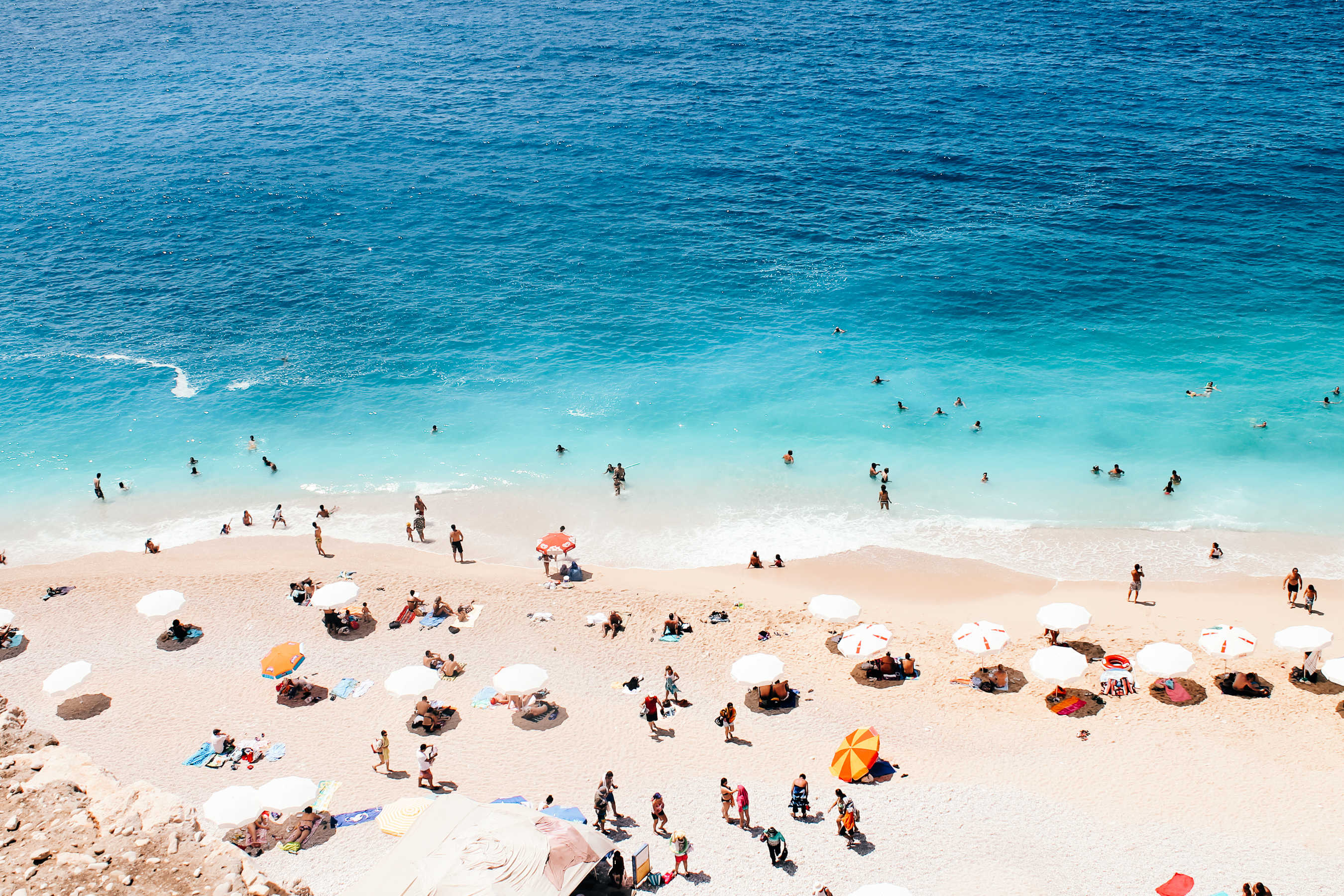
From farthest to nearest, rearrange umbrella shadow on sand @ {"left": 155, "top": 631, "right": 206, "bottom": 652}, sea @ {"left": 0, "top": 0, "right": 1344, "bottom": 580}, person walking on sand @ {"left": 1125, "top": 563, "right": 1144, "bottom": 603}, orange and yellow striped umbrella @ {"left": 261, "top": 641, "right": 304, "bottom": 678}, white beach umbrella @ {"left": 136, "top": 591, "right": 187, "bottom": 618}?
sea @ {"left": 0, "top": 0, "right": 1344, "bottom": 580} → person walking on sand @ {"left": 1125, "top": 563, "right": 1144, "bottom": 603} → white beach umbrella @ {"left": 136, "top": 591, "right": 187, "bottom": 618} → umbrella shadow on sand @ {"left": 155, "top": 631, "right": 206, "bottom": 652} → orange and yellow striped umbrella @ {"left": 261, "top": 641, "right": 304, "bottom": 678}

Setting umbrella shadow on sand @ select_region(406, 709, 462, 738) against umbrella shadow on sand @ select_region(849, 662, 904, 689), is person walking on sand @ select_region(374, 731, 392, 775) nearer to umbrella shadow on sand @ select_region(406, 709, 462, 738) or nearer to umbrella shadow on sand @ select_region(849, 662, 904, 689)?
umbrella shadow on sand @ select_region(406, 709, 462, 738)

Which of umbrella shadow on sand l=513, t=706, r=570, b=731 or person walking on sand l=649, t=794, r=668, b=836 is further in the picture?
umbrella shadow on sand l=513, t=706, r=570, b=731

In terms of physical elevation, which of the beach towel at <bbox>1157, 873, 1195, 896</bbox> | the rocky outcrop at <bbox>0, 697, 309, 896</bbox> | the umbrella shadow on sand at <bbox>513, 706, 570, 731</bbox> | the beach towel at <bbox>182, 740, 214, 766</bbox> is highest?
the rocky outcrop at <bbox>0, 697, 309, 896</bbox>

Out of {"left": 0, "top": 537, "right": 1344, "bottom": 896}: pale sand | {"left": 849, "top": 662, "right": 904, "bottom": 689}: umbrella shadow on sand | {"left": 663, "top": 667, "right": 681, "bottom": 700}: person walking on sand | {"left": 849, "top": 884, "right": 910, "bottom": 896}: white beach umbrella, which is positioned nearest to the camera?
{"left": 849, "top": 884, "right": 910, "bottom": 896}: white beach umbrella

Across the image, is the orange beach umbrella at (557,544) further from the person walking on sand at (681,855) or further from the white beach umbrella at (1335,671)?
the white beach umbrella at (1335,671)

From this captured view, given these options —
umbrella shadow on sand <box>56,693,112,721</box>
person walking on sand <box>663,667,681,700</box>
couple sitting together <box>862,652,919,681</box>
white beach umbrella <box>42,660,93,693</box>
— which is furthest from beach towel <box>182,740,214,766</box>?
couple sitting together <box>862,652,919,681</box>

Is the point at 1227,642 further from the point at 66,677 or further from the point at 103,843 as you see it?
the point at 66,677

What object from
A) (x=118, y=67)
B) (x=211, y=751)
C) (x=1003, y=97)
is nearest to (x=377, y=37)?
(x=118, y=67)

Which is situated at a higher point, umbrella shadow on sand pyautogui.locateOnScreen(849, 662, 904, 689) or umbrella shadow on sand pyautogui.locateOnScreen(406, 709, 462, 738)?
umbrella shadow on sand pyautogui.locateOnScreen(849, 662, 904, 689)

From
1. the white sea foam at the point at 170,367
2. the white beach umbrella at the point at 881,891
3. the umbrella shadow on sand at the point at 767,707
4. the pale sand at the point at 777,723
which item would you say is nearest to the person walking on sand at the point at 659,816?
the pale sand at the point at 777,723

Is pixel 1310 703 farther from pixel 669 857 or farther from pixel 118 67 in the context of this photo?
pixel 118 67
